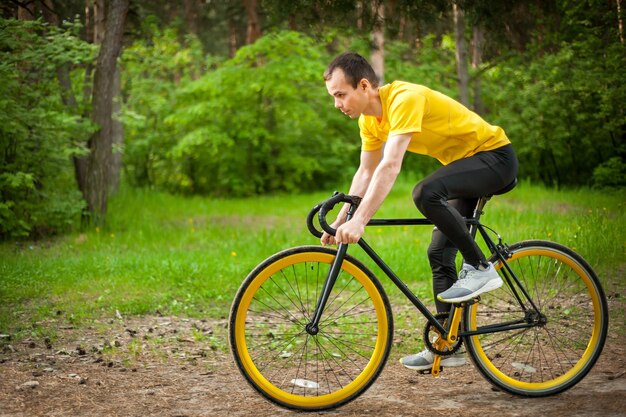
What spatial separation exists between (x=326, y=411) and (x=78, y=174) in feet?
28.6

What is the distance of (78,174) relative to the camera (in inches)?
472

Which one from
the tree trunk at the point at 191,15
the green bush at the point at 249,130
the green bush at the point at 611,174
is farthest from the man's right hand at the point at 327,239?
the tree trunk at the point at 191,15

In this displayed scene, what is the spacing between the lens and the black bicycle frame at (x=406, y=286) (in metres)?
4.03

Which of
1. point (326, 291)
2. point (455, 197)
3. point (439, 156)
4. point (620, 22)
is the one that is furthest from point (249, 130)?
point (326, 291)

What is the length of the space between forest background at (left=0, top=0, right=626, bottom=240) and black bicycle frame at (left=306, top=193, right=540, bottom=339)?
5.36 m

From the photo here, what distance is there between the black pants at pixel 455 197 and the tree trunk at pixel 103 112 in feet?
26.7

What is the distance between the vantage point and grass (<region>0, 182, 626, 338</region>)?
7203 mm

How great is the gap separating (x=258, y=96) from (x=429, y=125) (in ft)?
45.5

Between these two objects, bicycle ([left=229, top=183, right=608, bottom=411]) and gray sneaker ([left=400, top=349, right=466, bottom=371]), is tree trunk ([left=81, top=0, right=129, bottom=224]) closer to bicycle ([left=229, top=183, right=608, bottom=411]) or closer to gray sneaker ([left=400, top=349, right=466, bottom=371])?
bicycle ([left=229, top=183, right=608, bottom=411])

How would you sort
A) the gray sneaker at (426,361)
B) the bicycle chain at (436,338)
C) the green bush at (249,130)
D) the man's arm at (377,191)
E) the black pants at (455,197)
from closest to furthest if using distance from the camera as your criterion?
1. the man's arm at (377,191)
2. the black pants at (455,197)
3. the bicycle chain at (436,338)
4. the gray sneaker at (426,361)
5. the green bush at (249,130)

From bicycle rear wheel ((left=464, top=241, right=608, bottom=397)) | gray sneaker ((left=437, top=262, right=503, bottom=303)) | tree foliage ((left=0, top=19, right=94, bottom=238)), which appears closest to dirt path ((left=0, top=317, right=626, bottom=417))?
bicycle rear wheel ((left=464, top=241, right=608, bottom=397))

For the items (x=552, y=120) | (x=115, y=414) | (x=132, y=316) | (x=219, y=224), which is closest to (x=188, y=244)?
(x=219, y=224)

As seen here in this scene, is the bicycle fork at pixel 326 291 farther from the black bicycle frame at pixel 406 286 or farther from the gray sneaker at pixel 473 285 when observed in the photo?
the gray sneaker at pixel 473 285

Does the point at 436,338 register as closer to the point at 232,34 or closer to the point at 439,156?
the point at 439,156
